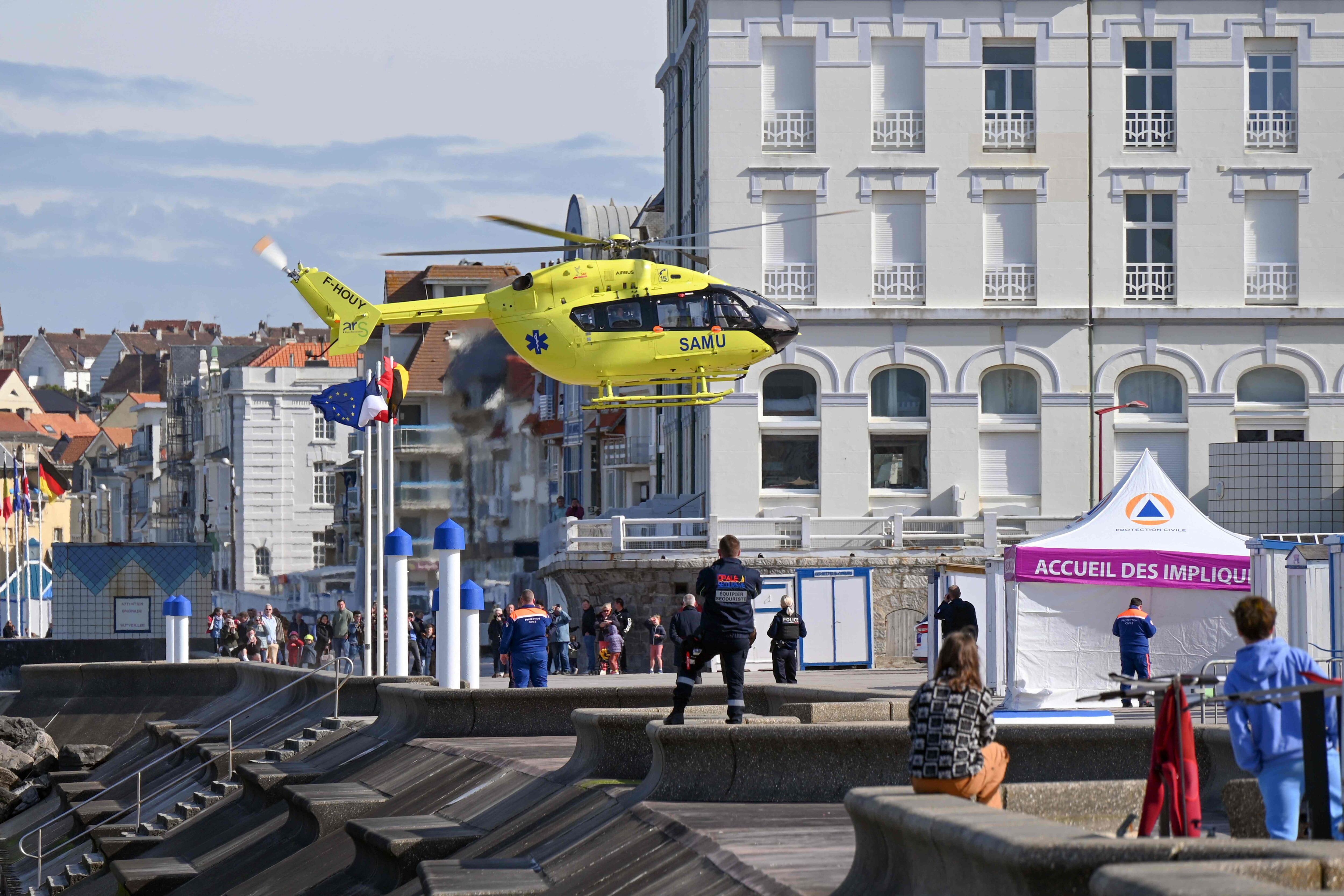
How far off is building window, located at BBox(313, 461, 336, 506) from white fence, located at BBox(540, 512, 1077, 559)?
195ft

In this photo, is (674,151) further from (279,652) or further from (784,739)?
(784,739)

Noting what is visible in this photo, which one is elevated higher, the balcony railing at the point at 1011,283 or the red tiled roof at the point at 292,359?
the red tiled roof at the point at 292,359

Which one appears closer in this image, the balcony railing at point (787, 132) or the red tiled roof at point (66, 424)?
the balcony railing at point (787, 132)

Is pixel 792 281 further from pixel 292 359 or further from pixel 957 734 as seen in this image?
pixel 292 359

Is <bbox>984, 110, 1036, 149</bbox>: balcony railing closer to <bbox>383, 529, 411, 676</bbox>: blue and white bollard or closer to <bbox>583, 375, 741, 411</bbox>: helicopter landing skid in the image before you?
<bbox>583, 375, 741, 411</bbox>: helicopter landing skid

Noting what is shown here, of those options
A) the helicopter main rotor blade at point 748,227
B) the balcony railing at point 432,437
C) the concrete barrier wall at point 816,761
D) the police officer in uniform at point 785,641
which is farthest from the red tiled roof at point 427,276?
the concrete barrier wall at point 816,761

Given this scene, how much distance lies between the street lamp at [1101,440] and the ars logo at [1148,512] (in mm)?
20968

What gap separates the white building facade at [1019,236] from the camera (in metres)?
45.8

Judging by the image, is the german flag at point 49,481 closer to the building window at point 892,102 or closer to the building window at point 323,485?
the building window at point 892,102

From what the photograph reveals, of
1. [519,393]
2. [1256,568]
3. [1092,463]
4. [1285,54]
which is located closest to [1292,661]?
[1256,568]

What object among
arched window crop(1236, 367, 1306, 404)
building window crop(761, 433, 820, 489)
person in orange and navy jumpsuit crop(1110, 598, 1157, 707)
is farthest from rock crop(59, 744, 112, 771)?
arched window crop(1236, 367, 1306, 404)

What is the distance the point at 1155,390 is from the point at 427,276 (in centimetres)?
4615

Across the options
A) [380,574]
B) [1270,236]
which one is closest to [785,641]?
[380,574]

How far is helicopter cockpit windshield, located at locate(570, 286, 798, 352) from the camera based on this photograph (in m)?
34.8
